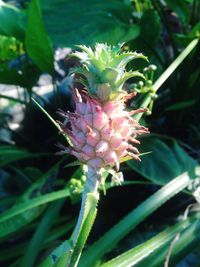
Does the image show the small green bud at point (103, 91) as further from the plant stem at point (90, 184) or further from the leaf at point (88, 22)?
the leaf at point (88, 22)

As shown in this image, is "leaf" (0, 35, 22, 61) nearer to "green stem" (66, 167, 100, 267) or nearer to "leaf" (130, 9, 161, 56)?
"leaf" (130, 9, 161, 56)

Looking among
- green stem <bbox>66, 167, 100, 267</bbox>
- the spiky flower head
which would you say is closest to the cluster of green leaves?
green stem <bbox>66, 167, 100, 267</bbox>

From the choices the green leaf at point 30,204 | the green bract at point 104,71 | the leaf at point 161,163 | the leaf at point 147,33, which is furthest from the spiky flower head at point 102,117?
the leaf at point 147,33

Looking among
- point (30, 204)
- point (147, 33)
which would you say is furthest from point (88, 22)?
point (30, 204)

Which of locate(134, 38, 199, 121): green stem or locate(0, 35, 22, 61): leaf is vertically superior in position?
locate(0, 35, 22, 61): leaf

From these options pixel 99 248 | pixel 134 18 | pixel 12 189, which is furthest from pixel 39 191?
pixel 134 18
